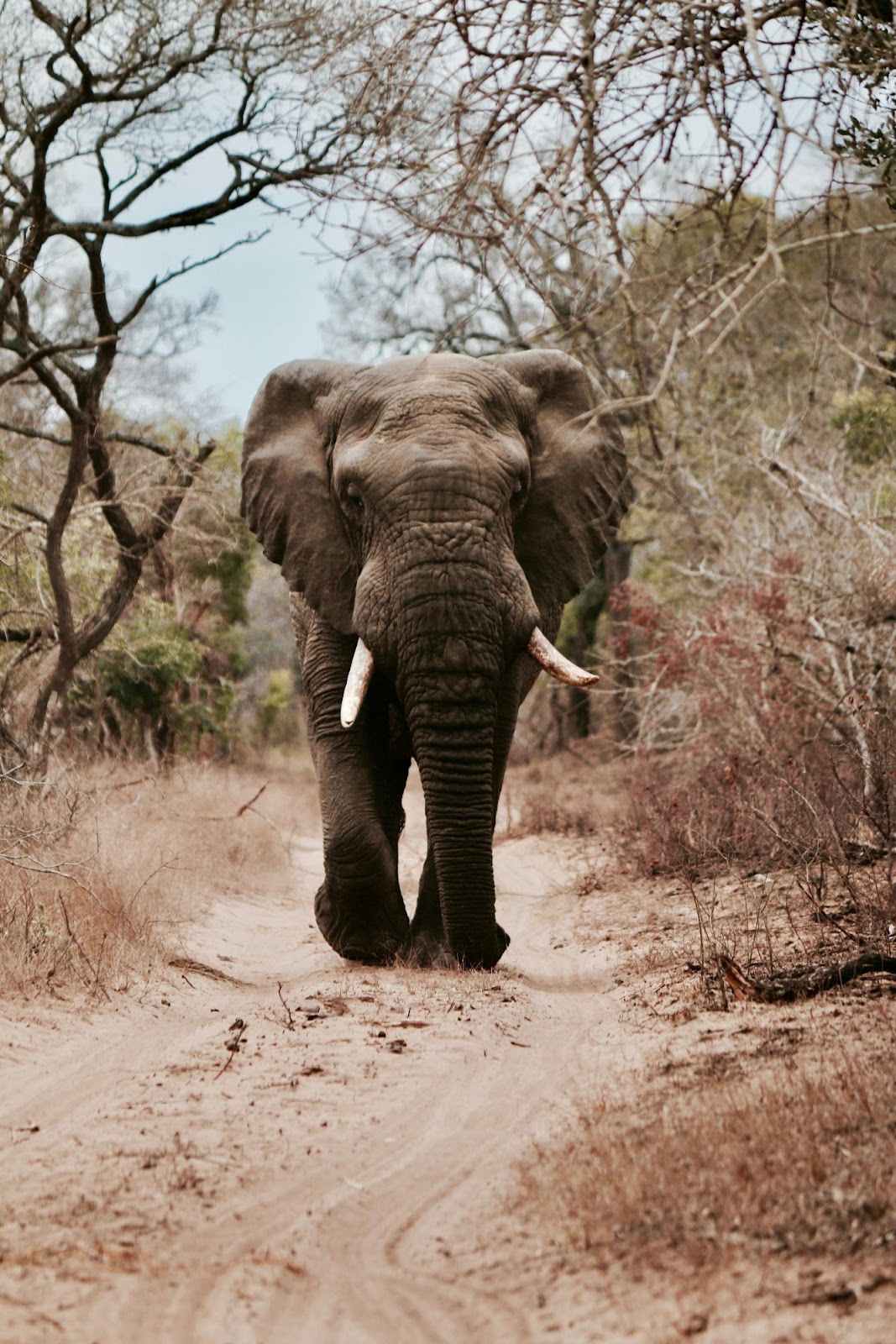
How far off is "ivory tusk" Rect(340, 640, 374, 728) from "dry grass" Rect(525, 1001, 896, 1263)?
2886 millimetres

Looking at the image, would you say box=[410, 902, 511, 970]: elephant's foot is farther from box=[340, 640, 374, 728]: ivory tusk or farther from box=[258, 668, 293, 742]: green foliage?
box=[258, 668, 293, 742]: green foliage

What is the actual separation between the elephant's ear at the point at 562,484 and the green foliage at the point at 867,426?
5009 mm

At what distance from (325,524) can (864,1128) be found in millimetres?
4967

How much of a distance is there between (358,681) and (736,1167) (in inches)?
157

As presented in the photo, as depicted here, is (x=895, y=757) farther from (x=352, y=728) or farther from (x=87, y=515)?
(x=87, y=515)

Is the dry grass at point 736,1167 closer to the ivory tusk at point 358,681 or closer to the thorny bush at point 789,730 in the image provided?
the thorny bush at point 789,730

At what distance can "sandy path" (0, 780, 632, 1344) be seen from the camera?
3512 millimetres

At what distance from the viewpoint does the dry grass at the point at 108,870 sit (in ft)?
23.0

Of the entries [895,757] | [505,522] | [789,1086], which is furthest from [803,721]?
[789,1086]

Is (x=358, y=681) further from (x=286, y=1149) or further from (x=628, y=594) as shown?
(x=628, y=594)

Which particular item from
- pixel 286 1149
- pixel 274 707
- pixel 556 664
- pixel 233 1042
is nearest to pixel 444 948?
pixel 556 664

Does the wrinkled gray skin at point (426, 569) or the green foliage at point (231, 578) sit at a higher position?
the green foliage at point (231, 578)

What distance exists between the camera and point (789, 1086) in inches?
181

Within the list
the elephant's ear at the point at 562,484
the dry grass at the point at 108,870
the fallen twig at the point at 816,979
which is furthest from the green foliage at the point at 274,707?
the fallen twig at the point at 816,979
